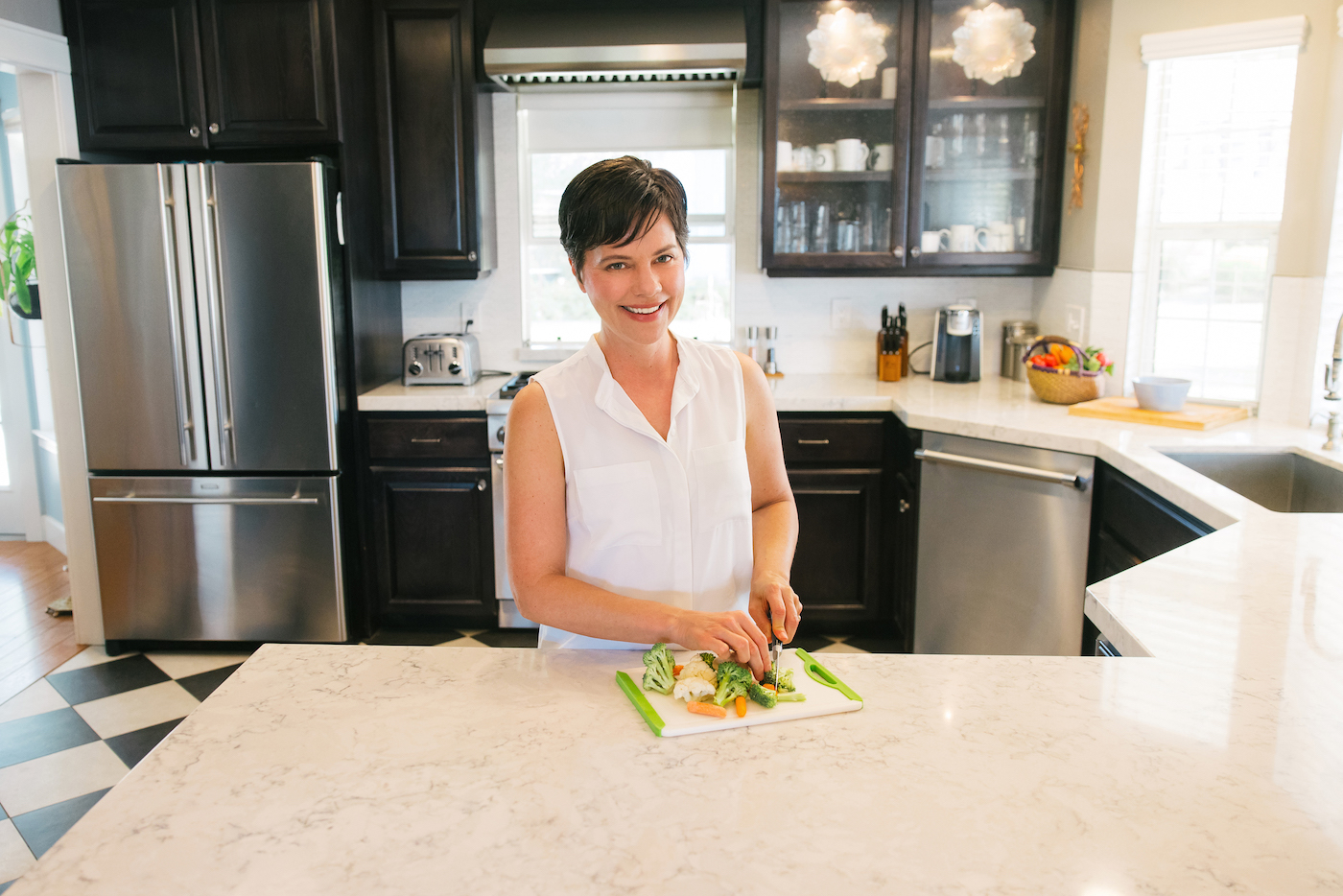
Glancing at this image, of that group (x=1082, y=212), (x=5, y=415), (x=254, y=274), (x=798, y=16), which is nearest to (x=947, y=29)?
(x=798, y=16)

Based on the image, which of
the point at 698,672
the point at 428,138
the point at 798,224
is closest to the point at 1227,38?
the point at 798,224

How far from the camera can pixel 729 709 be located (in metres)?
1.20

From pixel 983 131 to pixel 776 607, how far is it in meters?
2.77

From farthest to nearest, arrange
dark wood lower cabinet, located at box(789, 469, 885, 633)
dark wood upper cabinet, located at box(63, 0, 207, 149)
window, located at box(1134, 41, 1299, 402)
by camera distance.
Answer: dark wood lower cabinet, located at box(789, 469, 885, 633)
dark wood upper cabinet, located at box(63, 0, 207, 149)
window, located at box(1134, 41, 1299, 402)

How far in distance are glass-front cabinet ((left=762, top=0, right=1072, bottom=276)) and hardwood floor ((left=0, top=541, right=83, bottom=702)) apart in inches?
114

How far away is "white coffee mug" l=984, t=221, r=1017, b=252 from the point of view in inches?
145

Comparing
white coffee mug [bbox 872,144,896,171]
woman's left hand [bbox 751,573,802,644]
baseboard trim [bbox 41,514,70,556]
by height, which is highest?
white coffee mug [bbox 872,144,896,171]

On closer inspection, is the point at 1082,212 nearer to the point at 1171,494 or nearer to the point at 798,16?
the point at 798,16

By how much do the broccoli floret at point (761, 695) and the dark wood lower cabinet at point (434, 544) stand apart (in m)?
2.43

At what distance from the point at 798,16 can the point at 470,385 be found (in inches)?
69.1

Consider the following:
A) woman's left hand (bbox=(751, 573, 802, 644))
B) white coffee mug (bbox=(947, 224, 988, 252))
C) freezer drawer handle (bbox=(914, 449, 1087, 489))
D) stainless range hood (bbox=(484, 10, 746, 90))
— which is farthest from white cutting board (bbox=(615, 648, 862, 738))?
white coffee mug (bbox=(947, 224, 988, 252))

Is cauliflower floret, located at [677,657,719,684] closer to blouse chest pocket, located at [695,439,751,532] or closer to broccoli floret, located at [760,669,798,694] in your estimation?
broccoli floret, located at [760,669,798,694]

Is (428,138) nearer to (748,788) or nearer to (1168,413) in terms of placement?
(1168,413)

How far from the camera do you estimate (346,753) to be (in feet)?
3.61
